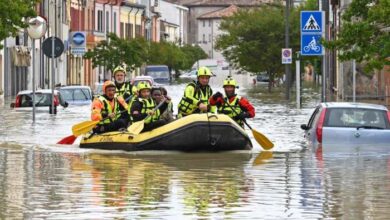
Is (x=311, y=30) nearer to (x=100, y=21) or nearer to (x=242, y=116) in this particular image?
(x=242, y=116)

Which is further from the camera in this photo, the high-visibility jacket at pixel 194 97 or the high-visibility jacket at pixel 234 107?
the high-visibility jacket at pixel 234 107

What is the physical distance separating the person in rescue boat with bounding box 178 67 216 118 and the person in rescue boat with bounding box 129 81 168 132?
0.52m

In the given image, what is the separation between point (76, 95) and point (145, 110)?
3180cm

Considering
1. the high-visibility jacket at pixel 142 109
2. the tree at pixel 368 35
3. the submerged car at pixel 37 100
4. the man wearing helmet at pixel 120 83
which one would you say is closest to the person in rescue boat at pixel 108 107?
the high-visibility jacket at pixel 142 109

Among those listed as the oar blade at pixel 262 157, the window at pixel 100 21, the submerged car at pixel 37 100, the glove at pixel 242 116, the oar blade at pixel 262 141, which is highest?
the window at pixel 100 21

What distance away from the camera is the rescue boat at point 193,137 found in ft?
79.6

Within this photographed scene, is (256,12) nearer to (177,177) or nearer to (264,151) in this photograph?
(264,151)

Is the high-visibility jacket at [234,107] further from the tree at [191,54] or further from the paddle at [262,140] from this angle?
the tree at [191,54]

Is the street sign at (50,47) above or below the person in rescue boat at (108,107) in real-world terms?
above

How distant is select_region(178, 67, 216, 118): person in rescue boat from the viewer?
24.5 meters

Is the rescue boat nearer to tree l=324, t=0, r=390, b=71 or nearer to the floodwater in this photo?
the floodwater

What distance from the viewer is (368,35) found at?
31.8 meters

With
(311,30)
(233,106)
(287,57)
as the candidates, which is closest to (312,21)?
(311,30)

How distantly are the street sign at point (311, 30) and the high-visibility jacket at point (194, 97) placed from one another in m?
16.0
